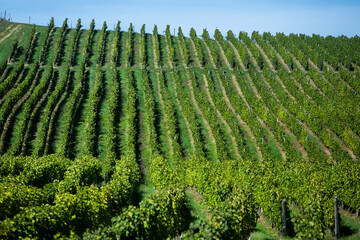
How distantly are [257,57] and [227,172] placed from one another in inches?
2161

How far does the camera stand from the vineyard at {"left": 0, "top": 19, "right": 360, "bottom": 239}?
48.8ft

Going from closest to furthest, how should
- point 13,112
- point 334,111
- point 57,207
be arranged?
1. point 57,207
2. point 13,112
3. point 334,111

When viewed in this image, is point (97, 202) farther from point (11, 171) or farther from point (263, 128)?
point (263, 128)

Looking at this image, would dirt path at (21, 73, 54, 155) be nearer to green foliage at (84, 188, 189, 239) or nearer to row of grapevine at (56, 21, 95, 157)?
row of grapevine at (56, 21, 95, 157)

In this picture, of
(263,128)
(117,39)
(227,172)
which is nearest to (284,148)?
(263,128)

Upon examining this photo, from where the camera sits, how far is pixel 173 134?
43406 mm

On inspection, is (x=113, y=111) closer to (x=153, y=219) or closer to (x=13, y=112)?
(x=13, y=112)

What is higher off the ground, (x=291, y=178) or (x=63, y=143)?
(x=63, y=143)

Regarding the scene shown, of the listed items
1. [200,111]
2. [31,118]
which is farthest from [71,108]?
[200,111]

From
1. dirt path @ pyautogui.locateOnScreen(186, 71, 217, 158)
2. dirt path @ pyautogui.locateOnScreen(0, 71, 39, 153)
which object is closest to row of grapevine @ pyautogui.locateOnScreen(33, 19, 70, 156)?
dirt path @ pyautogui.locateOnScreen(0, 71, 39, 153)

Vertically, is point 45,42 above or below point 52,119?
above

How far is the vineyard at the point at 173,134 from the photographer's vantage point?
585 inches

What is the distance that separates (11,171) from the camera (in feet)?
79.5

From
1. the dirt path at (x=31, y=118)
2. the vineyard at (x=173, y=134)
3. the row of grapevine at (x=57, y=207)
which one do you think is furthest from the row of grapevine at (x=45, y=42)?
the row of grapevine at (x=57, y=207)
